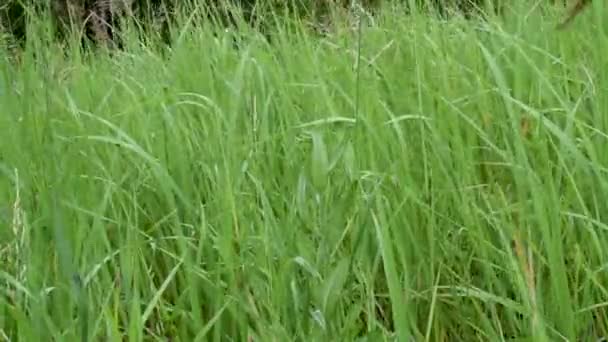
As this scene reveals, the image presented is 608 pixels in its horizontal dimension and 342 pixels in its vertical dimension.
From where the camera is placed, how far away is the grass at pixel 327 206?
3.69 ft

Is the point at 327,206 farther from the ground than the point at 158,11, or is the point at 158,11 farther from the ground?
the point at 158,11

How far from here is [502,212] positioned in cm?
124

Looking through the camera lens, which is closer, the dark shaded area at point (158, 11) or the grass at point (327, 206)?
the grass at point (327, 206)

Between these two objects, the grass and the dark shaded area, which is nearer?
the grass

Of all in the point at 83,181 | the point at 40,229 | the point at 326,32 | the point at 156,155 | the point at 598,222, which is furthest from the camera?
the point at 326,32

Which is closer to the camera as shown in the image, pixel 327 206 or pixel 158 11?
pixel 327 206

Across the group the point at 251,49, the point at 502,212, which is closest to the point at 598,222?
the point at 502,212

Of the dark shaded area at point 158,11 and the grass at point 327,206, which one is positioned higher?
the dark shaded area at point 158,11

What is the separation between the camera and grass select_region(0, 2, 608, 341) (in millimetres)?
1125

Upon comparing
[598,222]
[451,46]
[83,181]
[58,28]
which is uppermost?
[58,28]

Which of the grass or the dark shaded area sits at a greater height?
the dark shaded area

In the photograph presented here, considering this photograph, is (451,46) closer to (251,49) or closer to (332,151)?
(251,49)

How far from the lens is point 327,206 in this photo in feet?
4.36

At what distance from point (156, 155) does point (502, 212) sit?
0.72 m
